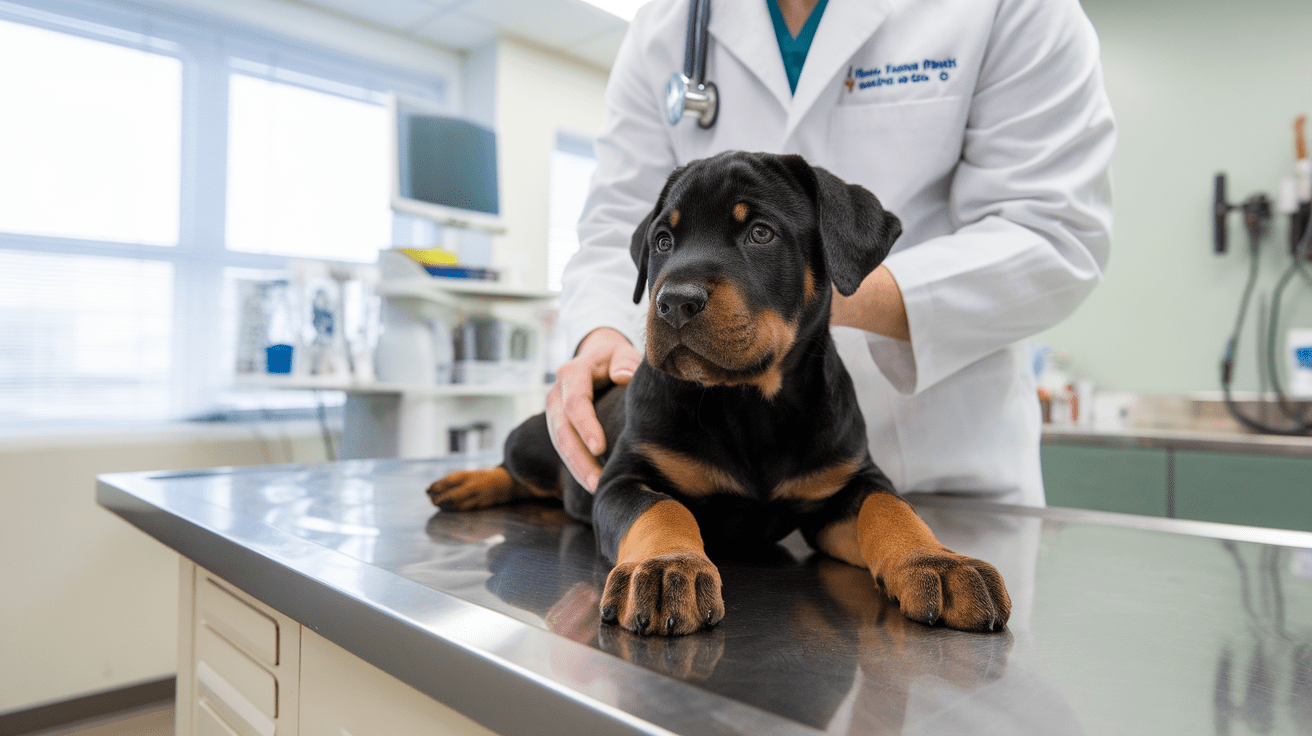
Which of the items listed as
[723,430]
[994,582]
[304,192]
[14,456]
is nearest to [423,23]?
[304,192]

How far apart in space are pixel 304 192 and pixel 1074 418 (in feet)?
14.8

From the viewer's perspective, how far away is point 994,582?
24.8 inches

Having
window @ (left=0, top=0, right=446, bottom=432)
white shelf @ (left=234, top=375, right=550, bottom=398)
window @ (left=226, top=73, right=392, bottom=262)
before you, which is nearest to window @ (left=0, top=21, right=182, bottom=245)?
window @ (left=0, top=0, right=446, bottom=432)

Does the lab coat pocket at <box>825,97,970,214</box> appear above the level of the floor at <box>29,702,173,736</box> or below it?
above

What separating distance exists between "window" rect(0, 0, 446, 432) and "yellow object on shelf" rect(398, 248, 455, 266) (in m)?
1.24

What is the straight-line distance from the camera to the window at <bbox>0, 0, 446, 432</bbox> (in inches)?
137

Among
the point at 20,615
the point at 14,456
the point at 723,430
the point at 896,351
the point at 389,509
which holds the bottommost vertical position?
the point at 20,615

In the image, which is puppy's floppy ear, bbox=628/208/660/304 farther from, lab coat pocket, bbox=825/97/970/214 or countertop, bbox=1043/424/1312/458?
countertop, bbox=1043/424/1312/458

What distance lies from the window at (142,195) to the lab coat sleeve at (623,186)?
3.33 metres

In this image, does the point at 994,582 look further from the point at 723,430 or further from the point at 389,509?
the point at 389,509

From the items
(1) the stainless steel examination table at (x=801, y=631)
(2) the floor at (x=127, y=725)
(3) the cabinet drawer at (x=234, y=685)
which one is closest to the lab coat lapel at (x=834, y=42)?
(1) the stainless steel examination table at (x=801, y=631)

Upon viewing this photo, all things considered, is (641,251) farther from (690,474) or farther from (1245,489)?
(1245,489)

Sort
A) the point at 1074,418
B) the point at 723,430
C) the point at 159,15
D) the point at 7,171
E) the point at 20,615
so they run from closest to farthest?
1. the point at 723,430
2. the point at 20,615
3. the point at 7,171
4. the point at 1074,418
5. the point at 159,15

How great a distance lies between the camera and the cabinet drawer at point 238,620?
887mm
